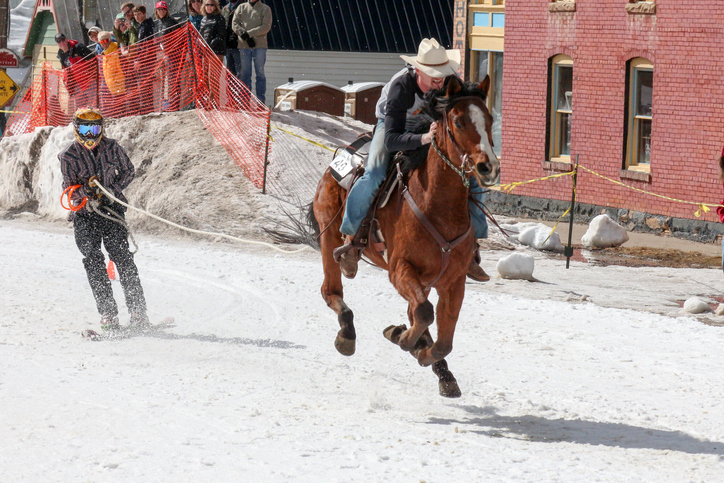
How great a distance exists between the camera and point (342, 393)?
7.87 m

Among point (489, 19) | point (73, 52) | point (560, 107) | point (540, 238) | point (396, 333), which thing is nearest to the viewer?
point (396, 333)

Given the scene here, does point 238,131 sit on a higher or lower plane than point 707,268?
higher

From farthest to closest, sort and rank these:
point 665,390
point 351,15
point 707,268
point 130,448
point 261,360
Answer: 1. point 351,15
2. point 707,268
3. point 261,360
4. point 665,390
5. point 130,448

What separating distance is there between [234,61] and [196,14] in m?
1.16

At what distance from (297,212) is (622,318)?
728 centimetres

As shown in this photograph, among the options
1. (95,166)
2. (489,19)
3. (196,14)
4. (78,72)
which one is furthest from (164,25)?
(95,166)

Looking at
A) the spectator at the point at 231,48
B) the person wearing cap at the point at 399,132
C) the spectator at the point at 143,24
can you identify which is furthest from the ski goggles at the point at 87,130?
the spectator at the point at 143,24

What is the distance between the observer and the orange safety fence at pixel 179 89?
60.1 ft

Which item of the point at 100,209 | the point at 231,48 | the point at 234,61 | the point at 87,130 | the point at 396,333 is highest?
the point at 231,48

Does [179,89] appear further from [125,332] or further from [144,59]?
[125,332]

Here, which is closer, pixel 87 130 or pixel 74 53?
pixel 87 130

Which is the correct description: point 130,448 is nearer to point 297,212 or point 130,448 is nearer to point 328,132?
point 297,212

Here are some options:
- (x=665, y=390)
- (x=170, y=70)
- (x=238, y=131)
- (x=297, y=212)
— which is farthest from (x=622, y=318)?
(x=170, y=70)

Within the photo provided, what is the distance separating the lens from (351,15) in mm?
32375
